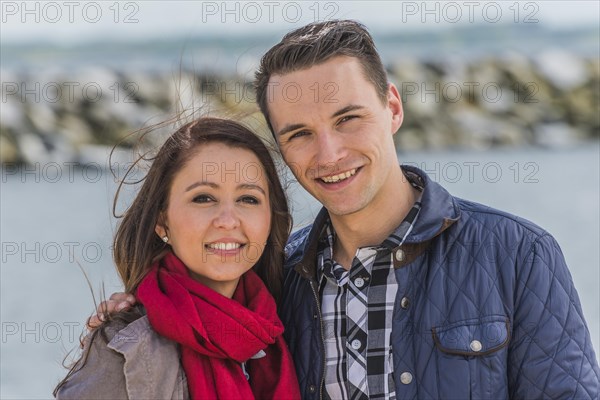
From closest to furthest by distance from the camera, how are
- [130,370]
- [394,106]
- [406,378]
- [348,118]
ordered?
[130,370] → [406,378] → [348,118] → [394,106]

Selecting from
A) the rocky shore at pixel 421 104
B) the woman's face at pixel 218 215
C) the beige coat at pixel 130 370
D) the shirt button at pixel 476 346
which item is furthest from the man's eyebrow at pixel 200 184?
the rocky shore at pixel 421 104

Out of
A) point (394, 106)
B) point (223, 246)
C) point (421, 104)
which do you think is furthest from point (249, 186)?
point (421, 104)

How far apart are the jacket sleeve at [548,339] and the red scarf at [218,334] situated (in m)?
0.61

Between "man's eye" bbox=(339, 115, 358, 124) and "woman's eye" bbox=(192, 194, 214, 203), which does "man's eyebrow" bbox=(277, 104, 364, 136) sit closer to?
"man's eye" bbox=(339, 115, 358, 124)

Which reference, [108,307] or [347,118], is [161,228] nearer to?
[108,307]

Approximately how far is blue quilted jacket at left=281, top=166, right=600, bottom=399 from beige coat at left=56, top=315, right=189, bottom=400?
1.35 feet

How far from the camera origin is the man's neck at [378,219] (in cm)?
260

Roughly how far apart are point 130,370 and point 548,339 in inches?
40.0

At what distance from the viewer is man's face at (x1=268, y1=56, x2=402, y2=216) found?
8.46ft

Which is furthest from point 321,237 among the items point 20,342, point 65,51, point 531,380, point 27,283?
point 65,51

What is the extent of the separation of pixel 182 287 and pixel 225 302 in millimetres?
121

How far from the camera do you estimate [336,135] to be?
2.60 meters

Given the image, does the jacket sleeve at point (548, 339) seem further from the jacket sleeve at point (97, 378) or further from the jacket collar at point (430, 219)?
the jacket sleeve at point (97, 378)

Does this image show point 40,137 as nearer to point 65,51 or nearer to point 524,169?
point 524,169
